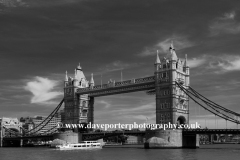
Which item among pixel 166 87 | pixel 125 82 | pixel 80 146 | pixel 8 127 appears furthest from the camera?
pixel 8 127

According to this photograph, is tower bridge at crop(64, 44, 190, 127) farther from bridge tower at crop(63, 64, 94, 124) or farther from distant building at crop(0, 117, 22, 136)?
distant building at crop(0, 117, 22, 136)

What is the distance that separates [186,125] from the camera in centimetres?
9944

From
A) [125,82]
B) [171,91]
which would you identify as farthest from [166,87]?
[125,82]

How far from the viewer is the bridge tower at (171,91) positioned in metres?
98.6

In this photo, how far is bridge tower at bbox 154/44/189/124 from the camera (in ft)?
323

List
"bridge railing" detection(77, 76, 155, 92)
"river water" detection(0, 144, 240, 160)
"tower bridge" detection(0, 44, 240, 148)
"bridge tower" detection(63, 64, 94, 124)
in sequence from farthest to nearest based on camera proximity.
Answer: "bridge tower" detection(63, 64, 94, 124) → "bridge railing" detection(77, 76, 155, 92) → "tower bridge" detection(0, 44, 240, 148) → "river water" detection(0, 144, 240, 160)

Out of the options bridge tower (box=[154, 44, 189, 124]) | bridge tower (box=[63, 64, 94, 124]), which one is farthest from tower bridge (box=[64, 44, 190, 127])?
bridge tower (box=[63, 64, 94, 124])

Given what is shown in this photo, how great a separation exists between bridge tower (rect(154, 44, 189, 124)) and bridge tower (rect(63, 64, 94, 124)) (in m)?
33.1

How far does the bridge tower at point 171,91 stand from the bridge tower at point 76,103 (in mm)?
33113

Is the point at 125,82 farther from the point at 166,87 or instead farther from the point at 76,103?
the point at 76,103

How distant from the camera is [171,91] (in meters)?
98.3

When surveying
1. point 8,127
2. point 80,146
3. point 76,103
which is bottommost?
point 80,146

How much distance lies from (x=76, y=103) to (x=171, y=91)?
129 feet

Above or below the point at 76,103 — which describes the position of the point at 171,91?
above
